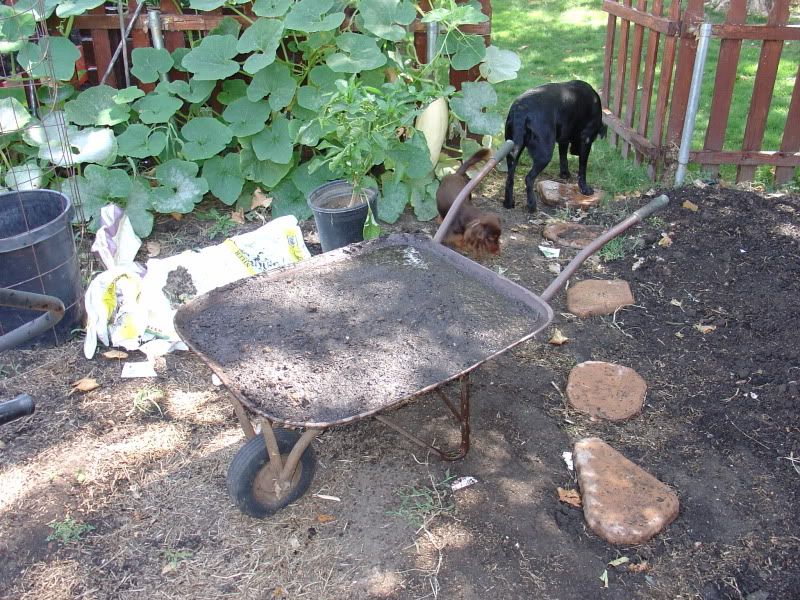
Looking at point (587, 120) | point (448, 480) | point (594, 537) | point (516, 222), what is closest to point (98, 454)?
point (448, 480)

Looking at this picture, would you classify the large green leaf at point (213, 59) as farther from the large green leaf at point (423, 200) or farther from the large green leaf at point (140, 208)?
the large green leaf at point (423, 200)

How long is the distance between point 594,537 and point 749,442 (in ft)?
2.80

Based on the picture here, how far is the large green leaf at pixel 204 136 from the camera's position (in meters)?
4.30

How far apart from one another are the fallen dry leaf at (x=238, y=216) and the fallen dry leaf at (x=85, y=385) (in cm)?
167

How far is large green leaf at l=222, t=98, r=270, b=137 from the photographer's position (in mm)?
4285

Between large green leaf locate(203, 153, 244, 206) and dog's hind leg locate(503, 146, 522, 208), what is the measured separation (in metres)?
1.82

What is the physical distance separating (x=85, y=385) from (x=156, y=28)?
261 cm

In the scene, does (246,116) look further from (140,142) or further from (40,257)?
(40,257)

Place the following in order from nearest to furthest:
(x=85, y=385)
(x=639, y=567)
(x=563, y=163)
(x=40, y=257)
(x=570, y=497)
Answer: (x=639, y=567)
(x=570, y=497)
(x=85, y=385)
(x=40, y=257)
(x=563, y=163)

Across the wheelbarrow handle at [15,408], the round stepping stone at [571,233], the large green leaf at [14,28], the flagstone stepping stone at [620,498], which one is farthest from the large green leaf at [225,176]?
the wheelbarrow handle at [15,408]

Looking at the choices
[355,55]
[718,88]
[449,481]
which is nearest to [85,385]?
[449,481]

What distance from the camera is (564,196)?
16.0 feet

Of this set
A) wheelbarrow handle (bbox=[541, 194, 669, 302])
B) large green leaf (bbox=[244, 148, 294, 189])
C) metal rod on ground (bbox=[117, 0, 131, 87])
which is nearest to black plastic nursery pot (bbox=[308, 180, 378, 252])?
large green leaf (bbox=[244, 148, 294, 189])

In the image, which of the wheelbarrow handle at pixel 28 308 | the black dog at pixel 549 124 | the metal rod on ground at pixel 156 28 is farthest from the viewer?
the black dog at pixel 549 124
